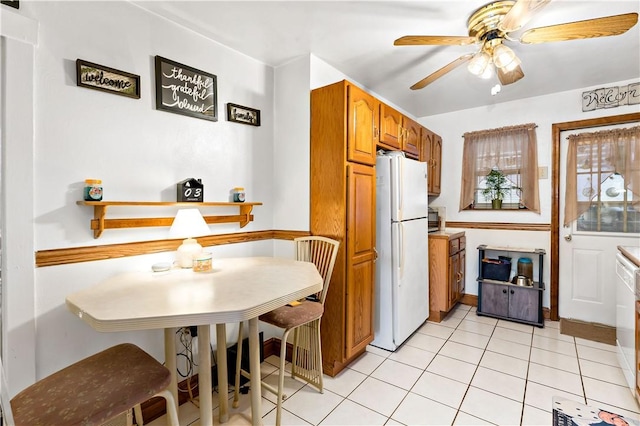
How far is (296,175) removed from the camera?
252 cm

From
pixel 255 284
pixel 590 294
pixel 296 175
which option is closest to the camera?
pixel 255 284

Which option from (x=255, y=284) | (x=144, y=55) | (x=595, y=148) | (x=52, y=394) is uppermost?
(x=144, y=55)

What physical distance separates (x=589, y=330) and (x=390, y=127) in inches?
109

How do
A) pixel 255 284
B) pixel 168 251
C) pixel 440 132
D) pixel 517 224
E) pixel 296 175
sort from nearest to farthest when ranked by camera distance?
pixel 255 284, pixel 168 251, pixel 296 175, pixel 517 224, pixel 440 132

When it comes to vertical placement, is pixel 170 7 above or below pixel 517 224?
above

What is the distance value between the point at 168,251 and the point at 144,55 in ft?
4.07

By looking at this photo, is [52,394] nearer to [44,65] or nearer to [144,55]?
[44,65]

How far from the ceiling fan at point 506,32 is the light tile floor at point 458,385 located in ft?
7.01

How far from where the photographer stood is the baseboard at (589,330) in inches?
111

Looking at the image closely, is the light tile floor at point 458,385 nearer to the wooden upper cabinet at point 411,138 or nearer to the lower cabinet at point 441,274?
the lower cabinet at point 441,274

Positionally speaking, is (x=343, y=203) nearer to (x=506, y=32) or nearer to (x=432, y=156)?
(x=506, y=32)

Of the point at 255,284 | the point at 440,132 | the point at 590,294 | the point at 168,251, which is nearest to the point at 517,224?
the point at 590,294

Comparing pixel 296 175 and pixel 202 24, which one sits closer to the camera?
pixel 202 24

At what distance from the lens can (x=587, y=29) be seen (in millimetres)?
1534
